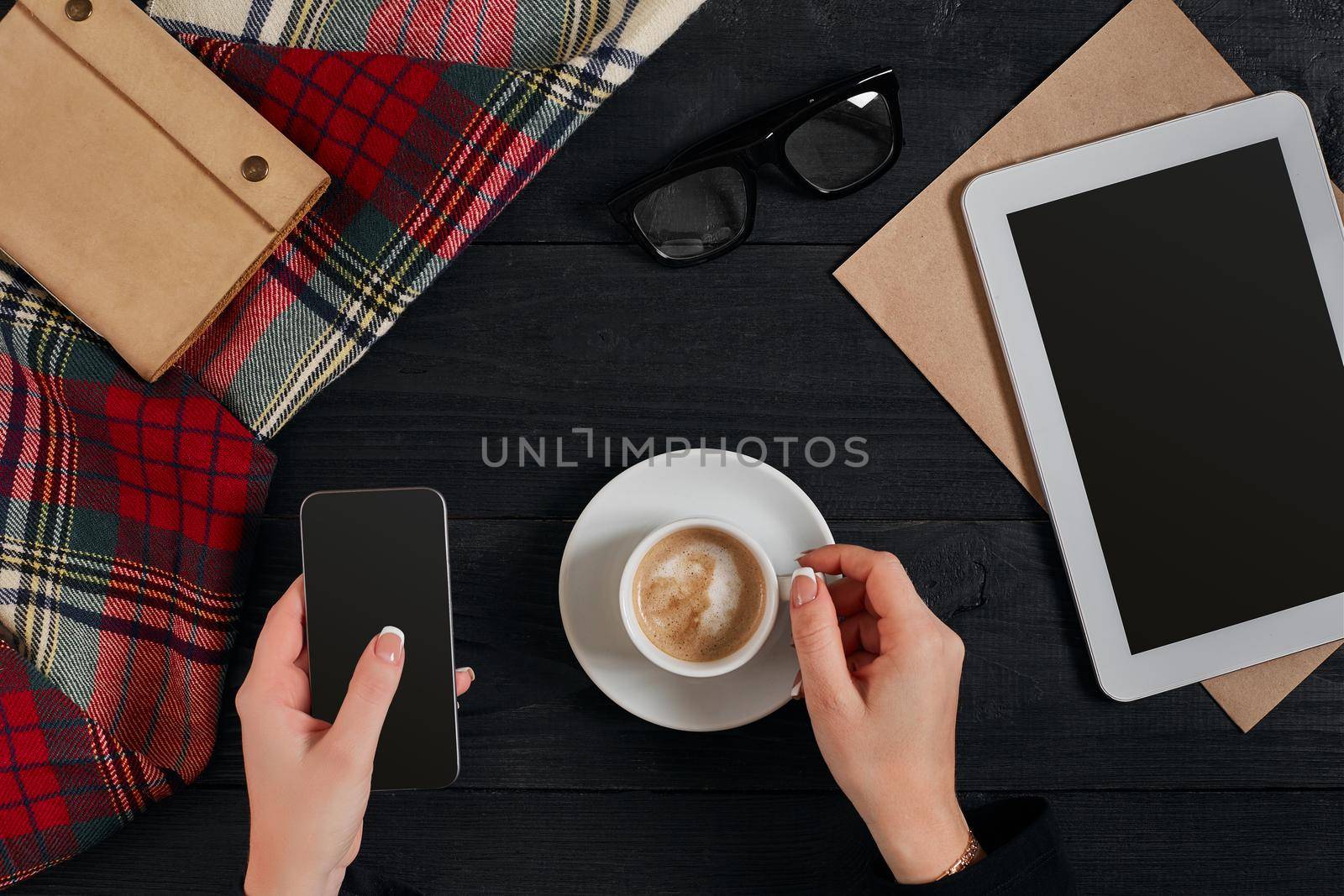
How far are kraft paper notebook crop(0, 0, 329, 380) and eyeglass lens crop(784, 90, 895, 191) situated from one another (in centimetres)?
44

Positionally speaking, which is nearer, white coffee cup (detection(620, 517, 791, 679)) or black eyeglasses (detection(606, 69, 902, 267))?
white coffee cup (detection(620, 517, 791, 679))

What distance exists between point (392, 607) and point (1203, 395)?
74 centimetres

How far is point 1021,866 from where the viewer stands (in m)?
0.64

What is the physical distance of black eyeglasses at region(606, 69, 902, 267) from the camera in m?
0.73

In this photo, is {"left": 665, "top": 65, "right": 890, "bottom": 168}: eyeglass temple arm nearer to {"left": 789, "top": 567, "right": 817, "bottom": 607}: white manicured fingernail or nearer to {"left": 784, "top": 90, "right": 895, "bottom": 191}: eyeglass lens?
{"left": 784, "top": 90, "right": 895, "bottom": 191}: eyeglass lens

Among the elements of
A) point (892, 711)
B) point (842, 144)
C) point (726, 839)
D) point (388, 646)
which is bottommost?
point (726, 839)

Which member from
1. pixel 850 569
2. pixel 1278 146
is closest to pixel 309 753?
A: pixel 850 569

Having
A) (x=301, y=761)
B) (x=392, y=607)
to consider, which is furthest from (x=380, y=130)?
(x=301, y=761)

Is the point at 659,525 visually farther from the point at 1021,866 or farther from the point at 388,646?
the point at 1021,866

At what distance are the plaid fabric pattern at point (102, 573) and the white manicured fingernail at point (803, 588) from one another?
48 centimetres

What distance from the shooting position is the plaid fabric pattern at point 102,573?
2.25 ft

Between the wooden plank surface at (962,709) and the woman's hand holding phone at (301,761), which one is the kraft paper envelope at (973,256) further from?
the woman's hand holding phone at (301,761)

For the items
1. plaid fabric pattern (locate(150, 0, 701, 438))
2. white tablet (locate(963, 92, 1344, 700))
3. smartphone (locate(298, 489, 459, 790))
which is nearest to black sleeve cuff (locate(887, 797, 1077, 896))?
white tablet (locate(963, 92, 1344, 700))

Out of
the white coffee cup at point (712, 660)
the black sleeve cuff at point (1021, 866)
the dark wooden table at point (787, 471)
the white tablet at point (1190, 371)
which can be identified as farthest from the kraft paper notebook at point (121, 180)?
the black sleeve cuff at point (1021, 866)
